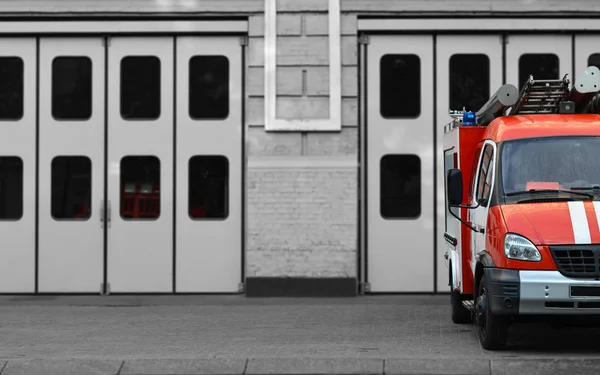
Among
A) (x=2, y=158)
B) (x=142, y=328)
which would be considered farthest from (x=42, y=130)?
(x=142, y=328)

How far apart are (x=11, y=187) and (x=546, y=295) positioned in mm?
9918

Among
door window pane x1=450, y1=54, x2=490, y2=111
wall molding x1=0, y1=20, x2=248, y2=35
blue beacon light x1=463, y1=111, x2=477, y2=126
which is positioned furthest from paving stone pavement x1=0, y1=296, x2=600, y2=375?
wall molding x1=0, y1=20, x2=248, y2=35

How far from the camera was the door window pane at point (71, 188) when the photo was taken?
57.1 ft

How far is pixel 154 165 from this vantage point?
17359 millimetres

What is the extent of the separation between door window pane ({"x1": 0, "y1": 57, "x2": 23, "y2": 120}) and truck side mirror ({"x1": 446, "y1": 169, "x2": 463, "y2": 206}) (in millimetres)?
8466

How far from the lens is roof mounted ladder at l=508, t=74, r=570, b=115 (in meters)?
11.6

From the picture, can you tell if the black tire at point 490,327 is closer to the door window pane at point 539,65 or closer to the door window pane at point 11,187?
the door window pane at point 539,65

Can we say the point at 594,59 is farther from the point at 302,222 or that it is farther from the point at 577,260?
the point at 577,260

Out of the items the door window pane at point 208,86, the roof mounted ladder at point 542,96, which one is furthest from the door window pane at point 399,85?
the roof mounted ladder at point 542,96

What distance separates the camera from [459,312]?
43.6 ft

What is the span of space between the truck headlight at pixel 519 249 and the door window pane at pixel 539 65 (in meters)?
7.45

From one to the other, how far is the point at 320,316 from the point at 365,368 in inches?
195

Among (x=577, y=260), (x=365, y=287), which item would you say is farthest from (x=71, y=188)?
(x=577, y=260)

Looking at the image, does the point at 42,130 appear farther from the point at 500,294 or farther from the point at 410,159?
the point at 500,294
